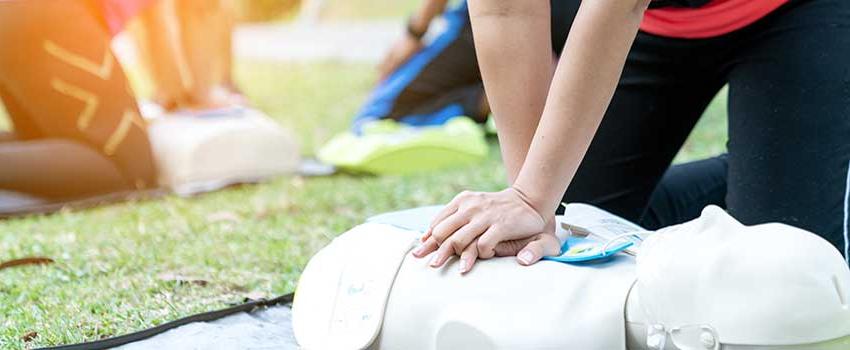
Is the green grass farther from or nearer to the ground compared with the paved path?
farther from the ground

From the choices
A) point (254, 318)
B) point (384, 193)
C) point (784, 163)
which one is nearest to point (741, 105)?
point (784, 163)

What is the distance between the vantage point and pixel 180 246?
2.28m

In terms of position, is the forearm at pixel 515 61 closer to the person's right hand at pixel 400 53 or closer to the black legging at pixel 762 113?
the black legging at pixel 762 113

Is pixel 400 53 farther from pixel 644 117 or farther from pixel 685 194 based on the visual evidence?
pixel 644 117

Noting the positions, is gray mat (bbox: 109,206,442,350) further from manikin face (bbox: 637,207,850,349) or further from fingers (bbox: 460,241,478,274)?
manikin face (bbox: 637,207,850,349)

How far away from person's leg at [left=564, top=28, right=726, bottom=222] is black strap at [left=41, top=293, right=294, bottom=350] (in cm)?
55

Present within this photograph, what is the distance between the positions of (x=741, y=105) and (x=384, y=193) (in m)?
1.27

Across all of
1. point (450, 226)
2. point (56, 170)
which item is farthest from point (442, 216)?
Result: point (56, 170)

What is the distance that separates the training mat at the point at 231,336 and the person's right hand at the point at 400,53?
2.17m

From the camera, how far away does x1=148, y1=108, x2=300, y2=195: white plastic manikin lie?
308cm

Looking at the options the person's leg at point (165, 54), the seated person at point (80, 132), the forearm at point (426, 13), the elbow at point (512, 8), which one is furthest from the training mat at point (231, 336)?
the forearm at point (426, 13)

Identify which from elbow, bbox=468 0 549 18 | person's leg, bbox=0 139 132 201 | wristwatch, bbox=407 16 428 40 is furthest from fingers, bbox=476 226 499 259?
wristwatch, bbox=407 16 428 40

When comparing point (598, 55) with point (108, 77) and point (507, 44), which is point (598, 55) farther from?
point (108, 77)

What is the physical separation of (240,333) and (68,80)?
142cm
